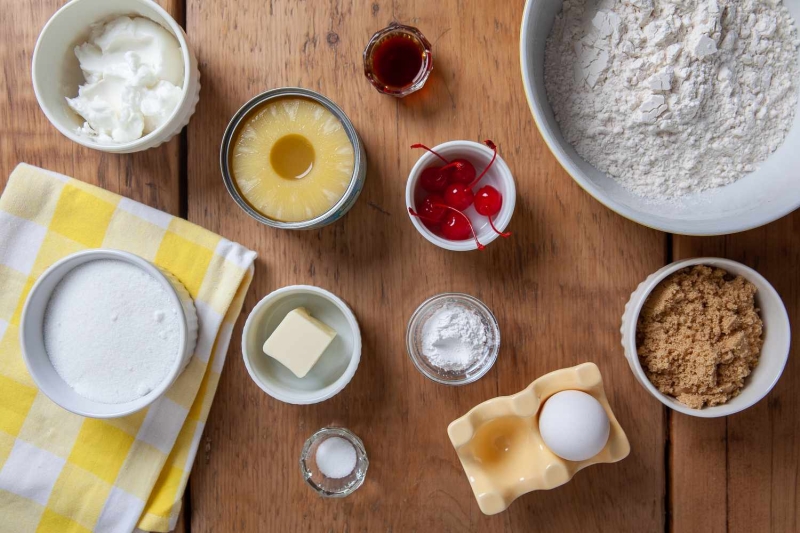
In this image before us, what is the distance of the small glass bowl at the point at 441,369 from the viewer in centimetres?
77

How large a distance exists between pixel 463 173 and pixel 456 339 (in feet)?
0.73

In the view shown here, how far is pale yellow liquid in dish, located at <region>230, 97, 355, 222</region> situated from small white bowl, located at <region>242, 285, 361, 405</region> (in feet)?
0.37

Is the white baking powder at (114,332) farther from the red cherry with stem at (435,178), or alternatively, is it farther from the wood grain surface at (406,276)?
the red cherry with stem at (435,178)

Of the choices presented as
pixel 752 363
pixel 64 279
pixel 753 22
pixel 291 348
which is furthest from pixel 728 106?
pixel 64 279

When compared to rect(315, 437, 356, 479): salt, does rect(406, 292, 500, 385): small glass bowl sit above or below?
above

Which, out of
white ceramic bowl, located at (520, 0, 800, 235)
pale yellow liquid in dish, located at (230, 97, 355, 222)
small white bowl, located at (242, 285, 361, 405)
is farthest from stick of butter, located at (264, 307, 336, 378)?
white ceramic bowl, located at (520, 0, 800, 235)

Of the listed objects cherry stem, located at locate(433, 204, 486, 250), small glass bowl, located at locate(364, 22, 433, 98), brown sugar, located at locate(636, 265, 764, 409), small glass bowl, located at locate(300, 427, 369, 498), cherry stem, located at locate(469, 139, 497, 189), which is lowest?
small glass bowl, located at locate(300, 427, 369, 498)

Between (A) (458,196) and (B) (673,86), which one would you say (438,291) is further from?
(B) (673,86)

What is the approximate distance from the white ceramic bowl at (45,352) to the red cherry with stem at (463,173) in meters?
0.40

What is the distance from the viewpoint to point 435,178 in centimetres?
75

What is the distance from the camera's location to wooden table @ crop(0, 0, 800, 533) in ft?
2.55

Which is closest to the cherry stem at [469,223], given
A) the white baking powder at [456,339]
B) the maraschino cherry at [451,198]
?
the maraschino cherry at [451,198]

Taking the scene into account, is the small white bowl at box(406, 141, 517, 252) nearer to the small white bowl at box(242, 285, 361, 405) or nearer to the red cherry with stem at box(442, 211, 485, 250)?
the red cherry with stem at box(442, 211, 485, 250)

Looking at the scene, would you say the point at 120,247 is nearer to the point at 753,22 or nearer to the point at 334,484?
the point at 334,484
